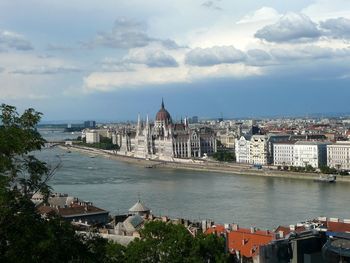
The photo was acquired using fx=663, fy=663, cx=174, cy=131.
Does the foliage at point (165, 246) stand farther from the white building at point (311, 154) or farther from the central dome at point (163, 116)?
the central dome at point (163, 116)

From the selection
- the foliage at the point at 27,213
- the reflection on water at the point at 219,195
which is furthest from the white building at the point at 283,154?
the foliage at the point at 27,213

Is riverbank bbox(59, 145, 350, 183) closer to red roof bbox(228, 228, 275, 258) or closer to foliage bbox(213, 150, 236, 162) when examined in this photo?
foliage bbox(213, 150, 236, 162)

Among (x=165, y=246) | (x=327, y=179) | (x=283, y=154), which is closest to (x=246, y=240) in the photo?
(x=165, y=246)

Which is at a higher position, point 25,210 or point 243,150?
point 25,210

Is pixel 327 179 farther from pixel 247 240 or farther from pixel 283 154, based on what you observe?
pixel 247 240

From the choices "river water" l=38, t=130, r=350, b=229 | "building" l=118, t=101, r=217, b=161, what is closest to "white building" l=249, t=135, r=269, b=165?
"river water" l=38, t=130, r=350, b=229
